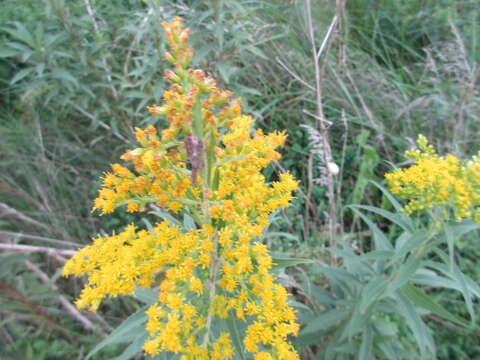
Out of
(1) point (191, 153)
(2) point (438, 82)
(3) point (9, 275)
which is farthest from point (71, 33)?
(2) point (438, 82)

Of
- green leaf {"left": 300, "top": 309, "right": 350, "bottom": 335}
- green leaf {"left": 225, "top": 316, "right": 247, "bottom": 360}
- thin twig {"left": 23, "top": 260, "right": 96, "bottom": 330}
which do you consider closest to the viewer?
green leaf {"left": 225, "top": 316, "right": 247, "bottom": 360}

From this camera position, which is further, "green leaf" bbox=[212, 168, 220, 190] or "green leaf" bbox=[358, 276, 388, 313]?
"green leaf" bbox=[358, 276, 388, 313]

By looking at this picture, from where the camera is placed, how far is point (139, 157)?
159 centimetres

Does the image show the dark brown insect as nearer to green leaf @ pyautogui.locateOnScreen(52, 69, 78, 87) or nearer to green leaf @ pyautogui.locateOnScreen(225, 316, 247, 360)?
green leaf @ pyautogui.locateOnScreen(225, 316, 247, 360)

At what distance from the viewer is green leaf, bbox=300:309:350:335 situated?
2348 millimetres

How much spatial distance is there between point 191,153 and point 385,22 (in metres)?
4.57

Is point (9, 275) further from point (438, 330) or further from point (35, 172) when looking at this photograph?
point (438, 330)

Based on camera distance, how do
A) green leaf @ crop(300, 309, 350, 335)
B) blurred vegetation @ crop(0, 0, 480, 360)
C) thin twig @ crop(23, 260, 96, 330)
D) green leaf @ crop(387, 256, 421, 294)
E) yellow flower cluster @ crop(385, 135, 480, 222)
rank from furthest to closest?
blurred vegetation @ crop(0, 0, 480, 360) → thin twig @ crop(23, 260, 96, 330) → green leaf @ crop(300, 309, 350, 335) → green leaf @ crop(387, 256, 421, 294) → yellow flower cluster @ crop(385, 135, 480, 222)

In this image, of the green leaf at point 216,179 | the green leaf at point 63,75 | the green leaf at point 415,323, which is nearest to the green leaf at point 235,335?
the green leaf at point 216,179

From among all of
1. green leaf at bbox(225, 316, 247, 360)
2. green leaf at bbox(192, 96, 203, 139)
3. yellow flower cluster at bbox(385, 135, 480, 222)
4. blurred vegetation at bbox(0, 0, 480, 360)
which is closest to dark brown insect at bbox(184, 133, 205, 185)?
green leaf at bbox(192, 96, 203, 139)

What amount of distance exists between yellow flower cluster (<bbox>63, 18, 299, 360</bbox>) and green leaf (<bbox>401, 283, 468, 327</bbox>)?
0.80 m

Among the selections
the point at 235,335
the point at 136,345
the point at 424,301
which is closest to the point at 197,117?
the point at 235,335

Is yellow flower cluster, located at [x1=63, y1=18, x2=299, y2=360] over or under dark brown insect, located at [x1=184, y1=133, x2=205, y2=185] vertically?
under

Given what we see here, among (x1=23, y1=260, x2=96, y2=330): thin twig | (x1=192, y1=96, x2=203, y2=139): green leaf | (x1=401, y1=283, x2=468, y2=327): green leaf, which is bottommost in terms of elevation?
(x1=23, y1=260, x2=96, y2=330): thin twig
